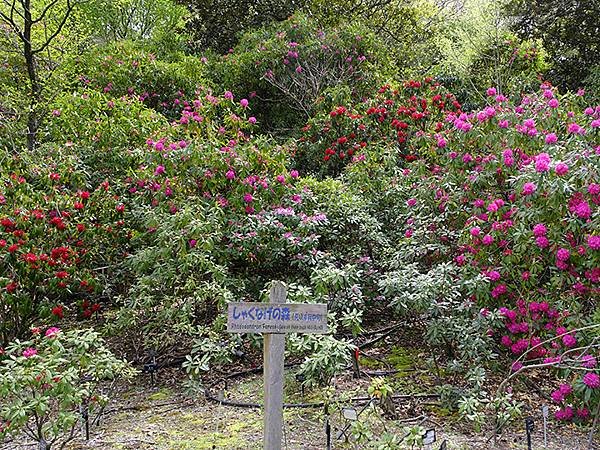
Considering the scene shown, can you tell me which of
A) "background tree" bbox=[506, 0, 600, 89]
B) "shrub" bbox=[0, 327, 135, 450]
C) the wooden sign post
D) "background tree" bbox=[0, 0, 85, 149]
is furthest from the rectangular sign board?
"background tree" bbox=[506, 0, 600, 89]

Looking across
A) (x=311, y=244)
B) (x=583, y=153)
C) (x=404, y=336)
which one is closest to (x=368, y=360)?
(x=404, y=336)

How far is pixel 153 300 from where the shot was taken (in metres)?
4.23

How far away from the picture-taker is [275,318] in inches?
102

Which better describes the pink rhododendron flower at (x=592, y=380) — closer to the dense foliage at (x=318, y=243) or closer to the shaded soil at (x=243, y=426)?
the dense foliage at (x=318, y=243)

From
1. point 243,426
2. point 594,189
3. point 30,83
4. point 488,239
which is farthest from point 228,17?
point 243,426

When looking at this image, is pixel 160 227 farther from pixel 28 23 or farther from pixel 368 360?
pixel 28 23

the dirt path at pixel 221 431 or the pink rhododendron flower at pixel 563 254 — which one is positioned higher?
the pink rhododendron flower at pixel 563 254

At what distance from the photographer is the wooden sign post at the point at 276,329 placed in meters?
2.59

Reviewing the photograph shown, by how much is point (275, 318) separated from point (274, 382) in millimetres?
296

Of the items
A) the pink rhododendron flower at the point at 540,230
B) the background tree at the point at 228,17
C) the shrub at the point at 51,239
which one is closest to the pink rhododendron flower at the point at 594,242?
the pink rhododendron flower at the point at 540,230

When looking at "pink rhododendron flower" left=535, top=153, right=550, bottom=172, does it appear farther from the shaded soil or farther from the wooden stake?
the wooden stake

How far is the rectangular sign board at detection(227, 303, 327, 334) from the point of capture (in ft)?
8.36

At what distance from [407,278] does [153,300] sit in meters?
1.79

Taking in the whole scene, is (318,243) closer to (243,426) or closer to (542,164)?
(243,426)
